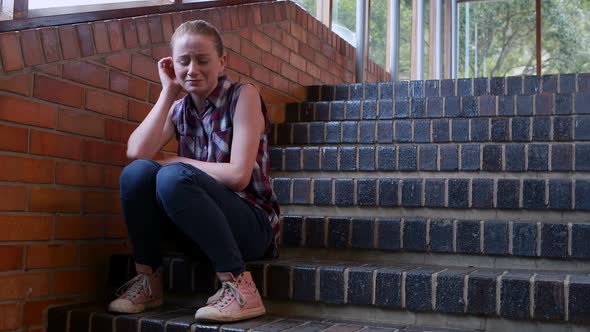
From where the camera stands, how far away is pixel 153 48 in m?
2.32

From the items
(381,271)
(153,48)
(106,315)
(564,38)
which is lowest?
(106,315)

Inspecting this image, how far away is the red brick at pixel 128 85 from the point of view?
2129 mm

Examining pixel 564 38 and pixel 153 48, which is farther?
pixel 564 38

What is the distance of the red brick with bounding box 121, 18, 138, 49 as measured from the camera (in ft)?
7.10

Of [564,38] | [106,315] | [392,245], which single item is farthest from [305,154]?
[564,38]

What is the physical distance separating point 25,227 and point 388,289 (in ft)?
3.43

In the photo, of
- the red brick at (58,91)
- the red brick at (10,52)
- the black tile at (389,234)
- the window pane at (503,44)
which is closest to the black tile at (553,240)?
the black tile at (389,234)

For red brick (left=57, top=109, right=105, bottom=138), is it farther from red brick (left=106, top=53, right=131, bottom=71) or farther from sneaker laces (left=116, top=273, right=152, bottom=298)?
sneaker laces (left=116, top=273, right=152, bottom=298)

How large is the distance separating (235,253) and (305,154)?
1.12 m

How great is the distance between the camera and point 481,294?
162 centimetres

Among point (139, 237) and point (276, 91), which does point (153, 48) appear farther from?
point (276, 91)

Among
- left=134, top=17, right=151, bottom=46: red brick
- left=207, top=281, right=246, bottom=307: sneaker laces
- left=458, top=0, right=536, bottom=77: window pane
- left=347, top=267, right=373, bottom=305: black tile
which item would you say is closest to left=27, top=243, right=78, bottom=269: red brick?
left=207, top=281, right=246, bottom=307: sneaker laces

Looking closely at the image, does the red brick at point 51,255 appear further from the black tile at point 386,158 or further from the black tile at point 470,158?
the black tile at point 470,158

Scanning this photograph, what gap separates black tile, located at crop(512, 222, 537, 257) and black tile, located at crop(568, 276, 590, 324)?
39 cm
